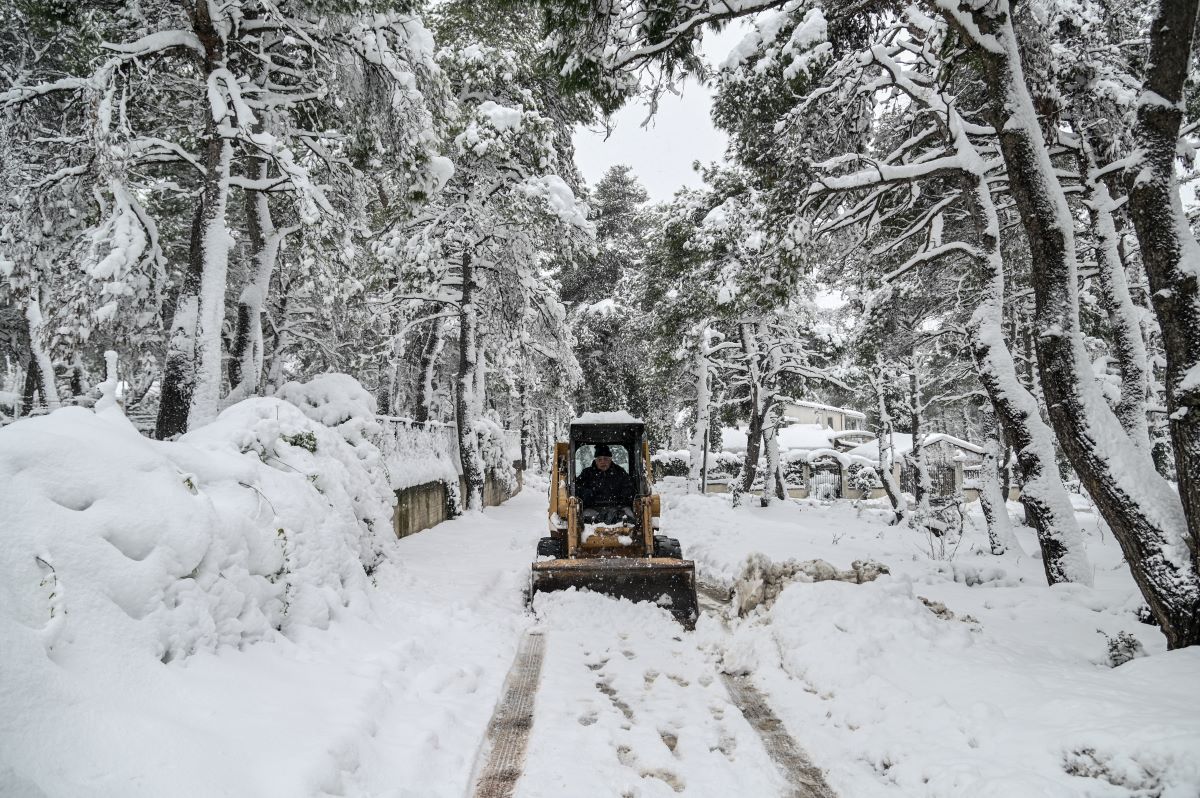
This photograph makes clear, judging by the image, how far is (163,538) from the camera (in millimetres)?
3455

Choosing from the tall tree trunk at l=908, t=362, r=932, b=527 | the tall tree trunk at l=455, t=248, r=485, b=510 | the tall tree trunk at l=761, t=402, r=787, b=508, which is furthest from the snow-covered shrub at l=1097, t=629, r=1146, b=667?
the tall tree trunk at l=761, t=402, r=787, b=508

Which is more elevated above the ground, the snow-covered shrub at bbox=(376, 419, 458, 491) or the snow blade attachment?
the snow-covered shrub at bbox=(376, 419, 458, 491)

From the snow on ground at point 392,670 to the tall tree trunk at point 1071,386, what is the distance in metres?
0.61

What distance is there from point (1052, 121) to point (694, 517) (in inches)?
400

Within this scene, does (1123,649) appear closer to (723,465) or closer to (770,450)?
(770,450)

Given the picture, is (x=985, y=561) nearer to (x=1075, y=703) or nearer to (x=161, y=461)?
(x=1075, y=703)

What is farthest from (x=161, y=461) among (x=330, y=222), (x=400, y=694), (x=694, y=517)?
(x=694, y=517)

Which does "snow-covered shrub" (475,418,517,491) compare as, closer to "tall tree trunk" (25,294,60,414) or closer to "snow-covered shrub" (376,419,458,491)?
"snow-covered shrub" (376,419,458,491)

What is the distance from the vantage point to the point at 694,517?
1455 centimetres

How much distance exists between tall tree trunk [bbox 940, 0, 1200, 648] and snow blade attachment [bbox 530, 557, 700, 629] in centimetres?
387

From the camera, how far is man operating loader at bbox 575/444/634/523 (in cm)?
937

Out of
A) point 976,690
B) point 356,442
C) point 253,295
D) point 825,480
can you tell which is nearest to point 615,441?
point 356,442

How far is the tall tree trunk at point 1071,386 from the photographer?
13.9 feet

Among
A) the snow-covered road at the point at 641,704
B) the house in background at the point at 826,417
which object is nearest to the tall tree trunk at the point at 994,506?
the snow-covered road at the point at 641,704
